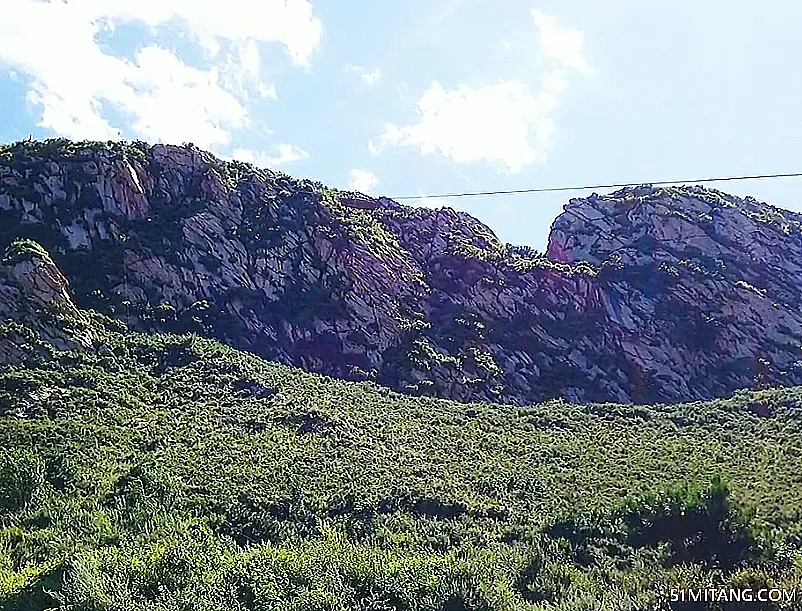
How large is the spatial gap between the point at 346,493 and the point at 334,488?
615mm

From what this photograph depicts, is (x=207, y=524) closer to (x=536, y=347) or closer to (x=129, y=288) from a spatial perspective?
(x=129, y=288)

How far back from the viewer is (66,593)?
1346cm

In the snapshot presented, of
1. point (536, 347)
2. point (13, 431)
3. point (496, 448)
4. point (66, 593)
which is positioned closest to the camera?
point (66, 593)

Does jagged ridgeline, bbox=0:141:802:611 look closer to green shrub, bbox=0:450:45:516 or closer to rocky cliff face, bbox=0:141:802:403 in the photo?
green shrub, bbox=0:450:45:516

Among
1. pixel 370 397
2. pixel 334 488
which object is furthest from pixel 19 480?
pixel 370 397

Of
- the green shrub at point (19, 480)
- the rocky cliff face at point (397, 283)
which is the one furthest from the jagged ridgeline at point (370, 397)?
the rocky cliff face at point (397, 283)

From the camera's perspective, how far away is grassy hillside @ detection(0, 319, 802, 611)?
1442cm

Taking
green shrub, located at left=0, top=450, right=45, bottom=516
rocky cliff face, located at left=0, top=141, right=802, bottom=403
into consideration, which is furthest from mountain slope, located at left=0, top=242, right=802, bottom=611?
rocky cliff face, located at left=0, top=141, right=802, bottom=403

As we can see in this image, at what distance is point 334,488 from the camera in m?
21.3

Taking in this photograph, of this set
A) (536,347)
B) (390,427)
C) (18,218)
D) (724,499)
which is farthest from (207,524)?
(536,347)

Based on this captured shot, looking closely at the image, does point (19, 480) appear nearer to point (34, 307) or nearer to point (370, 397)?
point (34, 307)

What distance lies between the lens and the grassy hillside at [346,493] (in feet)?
47.3

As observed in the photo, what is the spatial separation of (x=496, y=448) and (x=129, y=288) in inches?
789

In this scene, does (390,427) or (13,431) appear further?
(390,427)
